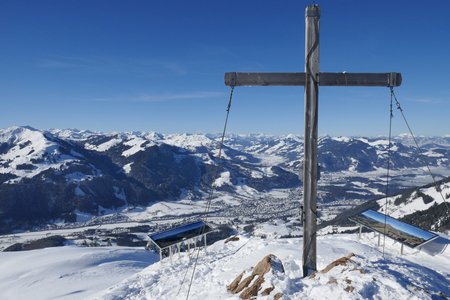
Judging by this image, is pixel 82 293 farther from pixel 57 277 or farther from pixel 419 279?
pixel 419 279

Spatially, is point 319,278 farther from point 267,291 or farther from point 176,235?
point 176,235

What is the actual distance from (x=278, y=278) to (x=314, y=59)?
25.1 feet

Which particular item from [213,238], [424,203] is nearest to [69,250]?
[213,238]

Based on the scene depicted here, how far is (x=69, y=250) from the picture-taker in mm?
58094

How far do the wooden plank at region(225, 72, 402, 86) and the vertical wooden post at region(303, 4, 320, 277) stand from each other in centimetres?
28

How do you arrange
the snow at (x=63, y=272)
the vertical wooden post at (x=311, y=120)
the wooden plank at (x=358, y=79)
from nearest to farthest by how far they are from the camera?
the vertical wooden post at (x=311, y=120) < the wooden plank at (x=358, y=79) < the snow at (x=63, y=272)

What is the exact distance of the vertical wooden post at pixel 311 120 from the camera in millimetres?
11086

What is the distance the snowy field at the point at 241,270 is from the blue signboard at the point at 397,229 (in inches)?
41.7

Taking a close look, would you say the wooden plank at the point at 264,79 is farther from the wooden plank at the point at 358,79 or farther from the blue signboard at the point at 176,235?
the blue signboard at the point at 176,235

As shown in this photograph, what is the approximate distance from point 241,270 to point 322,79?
11338mm

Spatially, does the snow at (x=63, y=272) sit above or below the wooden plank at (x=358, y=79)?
below

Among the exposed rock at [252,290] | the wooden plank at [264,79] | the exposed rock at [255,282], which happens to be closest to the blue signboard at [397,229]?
the exposed rock at [255,282]

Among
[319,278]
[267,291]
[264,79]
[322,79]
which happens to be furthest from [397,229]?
[264,79]

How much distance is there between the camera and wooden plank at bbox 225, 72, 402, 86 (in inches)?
441
